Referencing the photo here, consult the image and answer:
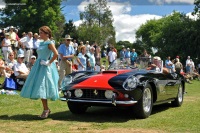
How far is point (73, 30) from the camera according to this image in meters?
76.6

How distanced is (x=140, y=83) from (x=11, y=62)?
8.63 meters

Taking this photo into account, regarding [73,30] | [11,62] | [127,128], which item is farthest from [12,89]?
[73,30]

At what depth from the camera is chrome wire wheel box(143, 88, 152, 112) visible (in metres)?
8.36

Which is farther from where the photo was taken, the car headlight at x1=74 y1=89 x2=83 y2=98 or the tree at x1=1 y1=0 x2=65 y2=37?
the tree at x1=1 y1=0 x2=65 y2=37

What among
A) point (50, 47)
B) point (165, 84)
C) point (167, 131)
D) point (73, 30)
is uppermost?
point (73, 30)

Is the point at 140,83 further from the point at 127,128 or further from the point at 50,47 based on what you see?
the point at 50,47

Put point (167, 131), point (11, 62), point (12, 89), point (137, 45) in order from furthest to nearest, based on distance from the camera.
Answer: point (137, 45) → point (11, 62) → point (12, 89) → point (167, 131)

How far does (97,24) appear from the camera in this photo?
3201 inches

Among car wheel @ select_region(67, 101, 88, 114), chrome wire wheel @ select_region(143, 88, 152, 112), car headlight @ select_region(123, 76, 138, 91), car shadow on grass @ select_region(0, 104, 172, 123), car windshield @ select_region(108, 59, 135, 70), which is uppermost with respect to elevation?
car windshield @ select_region(108, 59, 135, 70)

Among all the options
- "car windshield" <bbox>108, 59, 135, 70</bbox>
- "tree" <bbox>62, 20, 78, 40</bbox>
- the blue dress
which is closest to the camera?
the blue dress

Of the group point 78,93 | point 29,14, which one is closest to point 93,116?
point 78,93

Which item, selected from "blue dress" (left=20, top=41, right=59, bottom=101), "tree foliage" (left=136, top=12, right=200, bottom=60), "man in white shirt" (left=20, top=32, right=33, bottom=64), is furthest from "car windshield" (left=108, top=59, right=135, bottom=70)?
"tree foliage" (left=136, top=12, right=200, bottom=60)

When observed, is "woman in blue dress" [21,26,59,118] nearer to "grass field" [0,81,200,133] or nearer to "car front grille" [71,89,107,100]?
"grass field" [0,81,200,133]

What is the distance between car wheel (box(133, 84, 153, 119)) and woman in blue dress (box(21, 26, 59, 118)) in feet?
5.62
